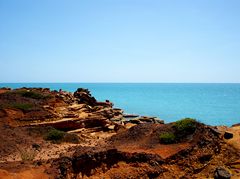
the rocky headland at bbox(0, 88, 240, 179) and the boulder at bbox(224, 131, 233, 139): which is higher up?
the boulder at bbox(224, 131, 233, 139)

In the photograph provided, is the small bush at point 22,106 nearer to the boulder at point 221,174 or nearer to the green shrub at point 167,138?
the green shrub at point 167,138

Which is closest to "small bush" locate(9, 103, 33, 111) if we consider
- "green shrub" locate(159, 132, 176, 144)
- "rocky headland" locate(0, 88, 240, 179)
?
"rocky headland" locate(0, 88, 240, 179)

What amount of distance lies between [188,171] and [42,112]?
17477mm

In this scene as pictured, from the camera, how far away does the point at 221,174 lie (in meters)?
15.7

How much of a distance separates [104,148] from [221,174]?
6.42 meters

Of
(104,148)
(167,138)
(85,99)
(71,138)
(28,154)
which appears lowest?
(71,138)

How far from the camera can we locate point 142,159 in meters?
17.2

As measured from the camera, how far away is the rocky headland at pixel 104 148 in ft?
52.6

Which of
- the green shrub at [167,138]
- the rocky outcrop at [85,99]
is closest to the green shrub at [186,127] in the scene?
the green shrub at [167,138]

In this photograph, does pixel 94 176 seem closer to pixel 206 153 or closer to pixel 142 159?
pixel 142 159

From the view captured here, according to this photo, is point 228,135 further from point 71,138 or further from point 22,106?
point 22,106

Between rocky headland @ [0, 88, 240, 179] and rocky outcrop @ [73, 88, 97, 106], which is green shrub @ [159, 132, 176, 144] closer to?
rocky headland @ [0, 88, 240, 179]

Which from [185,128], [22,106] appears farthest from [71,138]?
[185,128]

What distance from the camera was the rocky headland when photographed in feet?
52.6
